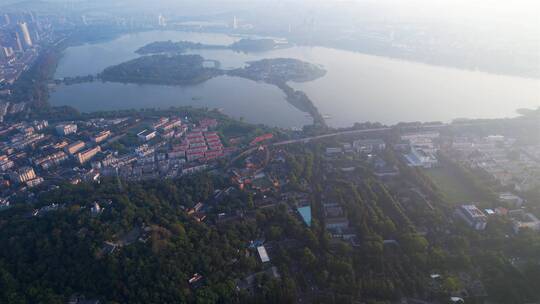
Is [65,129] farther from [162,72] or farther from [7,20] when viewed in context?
[7,20]

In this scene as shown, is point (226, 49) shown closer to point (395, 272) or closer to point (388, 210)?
point (388, 210)

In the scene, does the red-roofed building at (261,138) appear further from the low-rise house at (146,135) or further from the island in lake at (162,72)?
the island in lake at (162,72)

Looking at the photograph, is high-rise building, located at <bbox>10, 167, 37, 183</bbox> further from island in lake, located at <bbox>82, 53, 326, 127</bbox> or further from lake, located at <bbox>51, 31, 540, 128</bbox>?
island in lake, located at <bbox>82, 53, 326, 127</bbox>

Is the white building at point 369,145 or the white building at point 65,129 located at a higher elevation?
the white building at point 369,145

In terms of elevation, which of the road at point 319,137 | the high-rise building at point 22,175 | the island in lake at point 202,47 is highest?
the island in lake at point 202,47

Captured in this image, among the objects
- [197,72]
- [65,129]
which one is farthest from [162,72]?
[65,129]

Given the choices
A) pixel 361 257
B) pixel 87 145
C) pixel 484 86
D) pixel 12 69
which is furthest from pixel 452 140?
pixel 12 69

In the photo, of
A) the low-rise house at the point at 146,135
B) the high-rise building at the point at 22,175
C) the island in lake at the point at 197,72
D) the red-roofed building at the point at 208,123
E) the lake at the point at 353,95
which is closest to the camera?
the high-rise building at the point at 22,175

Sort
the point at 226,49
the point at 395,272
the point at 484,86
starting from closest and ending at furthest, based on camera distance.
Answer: the point at 395,272 → the point at 484,86 → the point at 226,49

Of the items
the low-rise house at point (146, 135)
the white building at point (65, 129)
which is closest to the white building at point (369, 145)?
the low-rise house at point (146, 135)
